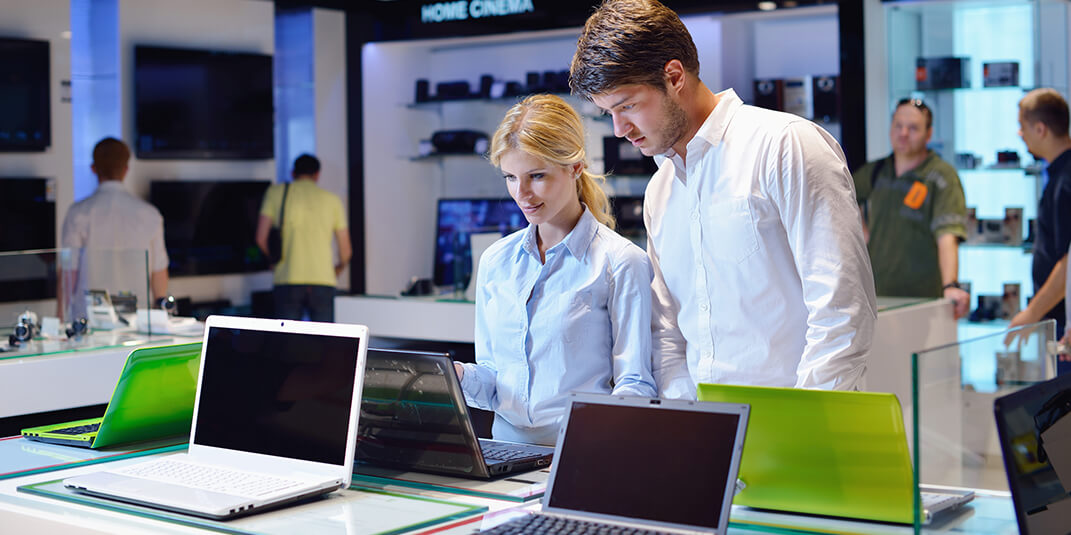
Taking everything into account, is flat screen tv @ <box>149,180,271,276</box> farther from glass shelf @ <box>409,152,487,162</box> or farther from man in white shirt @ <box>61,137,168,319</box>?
man in white shirt @ <box>61,137,168,319</box>

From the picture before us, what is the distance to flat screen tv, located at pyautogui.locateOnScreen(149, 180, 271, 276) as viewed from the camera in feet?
22.8

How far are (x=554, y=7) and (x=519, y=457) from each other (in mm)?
4814

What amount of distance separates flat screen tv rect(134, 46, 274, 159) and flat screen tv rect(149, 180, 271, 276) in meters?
0.21

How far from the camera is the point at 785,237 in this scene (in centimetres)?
214

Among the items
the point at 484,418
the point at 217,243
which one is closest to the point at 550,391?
the point at 484,418

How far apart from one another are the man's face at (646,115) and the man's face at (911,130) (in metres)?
3.02

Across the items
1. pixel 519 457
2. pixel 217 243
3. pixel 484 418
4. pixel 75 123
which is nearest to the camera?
pixel 519 457

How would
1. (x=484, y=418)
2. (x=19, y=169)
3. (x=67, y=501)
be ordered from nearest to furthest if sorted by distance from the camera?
(x=67, y=501) < (x=484, y=418) < (x=19, y=169)

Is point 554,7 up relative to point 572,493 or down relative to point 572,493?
up

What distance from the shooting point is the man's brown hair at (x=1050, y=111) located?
4348 mm

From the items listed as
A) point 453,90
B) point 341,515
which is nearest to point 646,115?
point 341,515

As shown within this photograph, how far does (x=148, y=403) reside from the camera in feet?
8.27

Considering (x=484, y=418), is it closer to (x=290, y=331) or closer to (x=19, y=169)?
(x=290, y=331)

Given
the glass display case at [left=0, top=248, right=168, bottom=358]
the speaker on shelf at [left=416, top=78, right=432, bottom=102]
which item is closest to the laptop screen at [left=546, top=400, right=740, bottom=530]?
the glass display case at [left=0, top=248, right=168, bottom=358]
